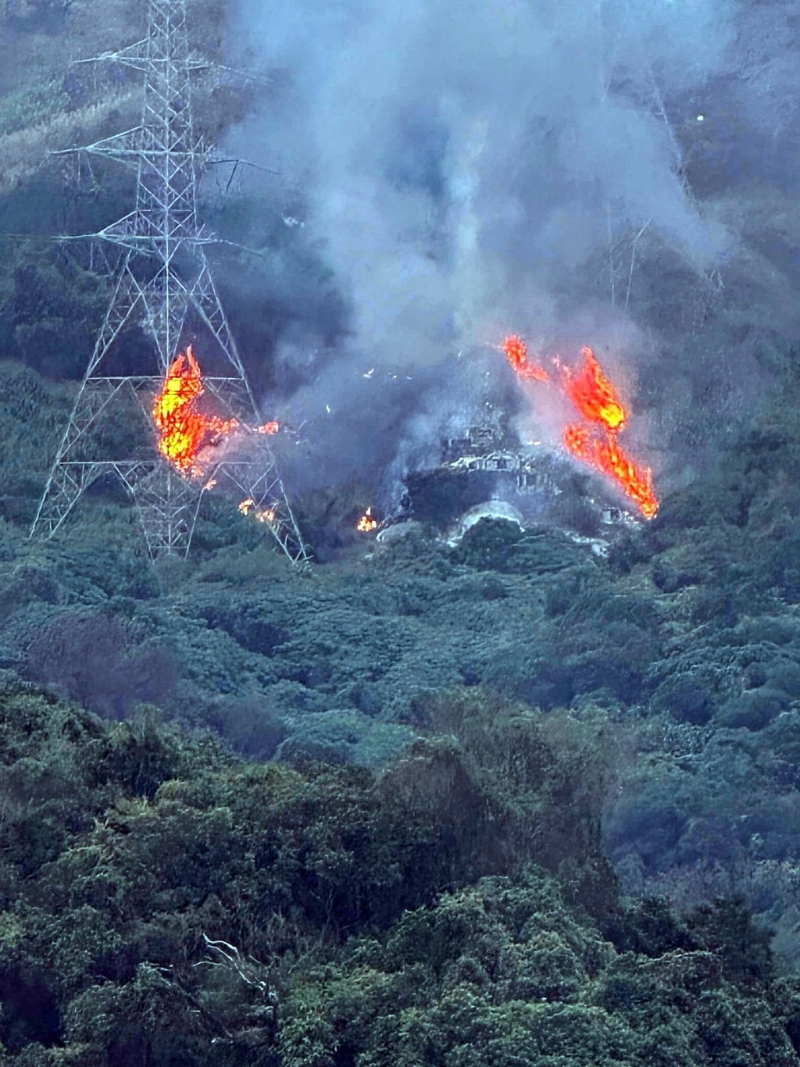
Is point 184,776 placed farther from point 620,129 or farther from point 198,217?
point 620,129

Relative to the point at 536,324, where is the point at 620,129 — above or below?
above

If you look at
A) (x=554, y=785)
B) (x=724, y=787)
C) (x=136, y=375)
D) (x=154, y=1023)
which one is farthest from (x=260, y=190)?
(x=154, y=1023)

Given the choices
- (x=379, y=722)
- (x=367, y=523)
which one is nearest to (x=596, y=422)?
(x=367, y=523)

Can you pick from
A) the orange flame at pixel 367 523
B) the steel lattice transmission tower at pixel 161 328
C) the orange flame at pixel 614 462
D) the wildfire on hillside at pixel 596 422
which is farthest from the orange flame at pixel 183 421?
the orange flame at pixel 614 462

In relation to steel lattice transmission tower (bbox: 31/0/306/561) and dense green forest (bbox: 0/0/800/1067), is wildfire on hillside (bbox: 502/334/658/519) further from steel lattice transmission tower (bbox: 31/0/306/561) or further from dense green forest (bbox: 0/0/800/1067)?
steel lattice transmission tower (bbox: 31/0/306/561)

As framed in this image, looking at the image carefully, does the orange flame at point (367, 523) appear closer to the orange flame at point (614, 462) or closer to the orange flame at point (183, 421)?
the orange flame at point (183, 421)

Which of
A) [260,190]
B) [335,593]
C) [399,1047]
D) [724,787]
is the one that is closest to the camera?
[399,1047]

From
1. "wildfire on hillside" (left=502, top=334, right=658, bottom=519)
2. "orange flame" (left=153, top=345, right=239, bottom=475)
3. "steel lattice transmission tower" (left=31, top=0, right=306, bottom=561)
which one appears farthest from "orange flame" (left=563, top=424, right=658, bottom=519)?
"orange flame" (left=153, top=345, right=239, bottom=475)
